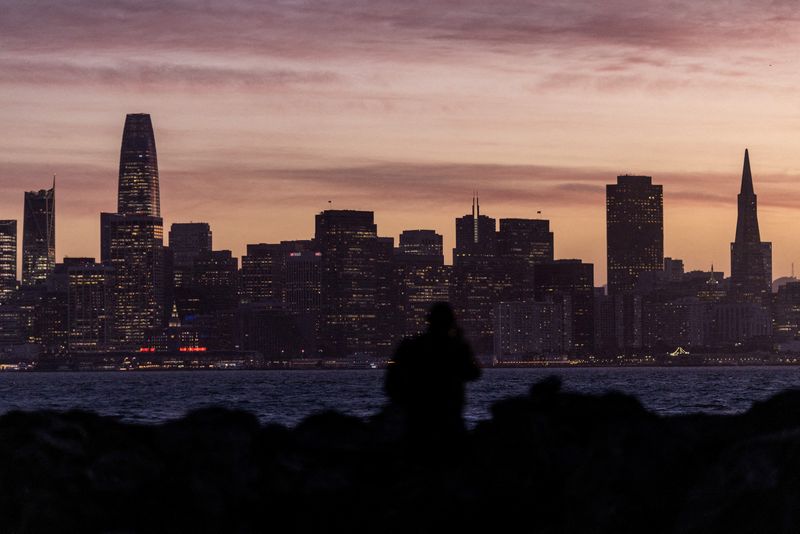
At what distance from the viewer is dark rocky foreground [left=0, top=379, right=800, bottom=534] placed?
12.3 metres

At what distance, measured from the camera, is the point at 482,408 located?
248 feet

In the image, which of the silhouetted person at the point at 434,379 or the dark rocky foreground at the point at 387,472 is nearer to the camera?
the dark rocky foreground at the point at 387,472

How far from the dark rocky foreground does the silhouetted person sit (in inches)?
9.9

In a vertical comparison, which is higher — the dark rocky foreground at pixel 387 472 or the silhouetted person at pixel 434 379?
the silhouetted person at pixel 434 379

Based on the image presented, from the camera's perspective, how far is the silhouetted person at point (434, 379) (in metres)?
15.3

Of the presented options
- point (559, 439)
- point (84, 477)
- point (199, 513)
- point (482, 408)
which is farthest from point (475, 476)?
point (482, 408)

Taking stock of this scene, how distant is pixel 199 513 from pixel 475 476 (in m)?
2.42

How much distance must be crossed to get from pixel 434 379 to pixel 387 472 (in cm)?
103

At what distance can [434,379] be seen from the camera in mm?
15297

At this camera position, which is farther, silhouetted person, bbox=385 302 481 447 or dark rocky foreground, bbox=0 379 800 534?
silhouetted person, bbox=385 302 481 447

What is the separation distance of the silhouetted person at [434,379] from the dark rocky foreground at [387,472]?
252mm

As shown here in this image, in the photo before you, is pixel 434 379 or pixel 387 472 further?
pixel 434 379

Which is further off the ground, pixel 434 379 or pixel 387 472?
pixel 434 379

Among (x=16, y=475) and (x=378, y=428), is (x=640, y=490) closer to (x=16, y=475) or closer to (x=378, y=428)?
(x=378, y=428)
